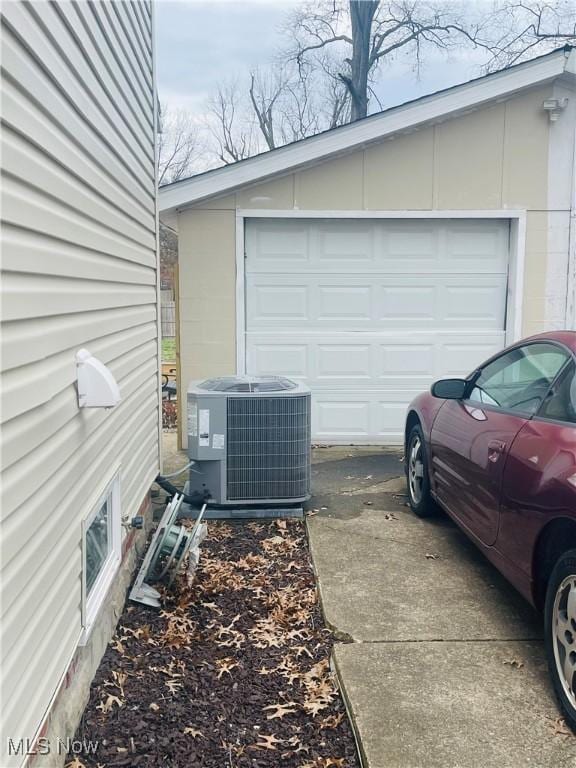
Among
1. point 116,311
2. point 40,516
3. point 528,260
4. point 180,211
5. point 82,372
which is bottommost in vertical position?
point 40,516

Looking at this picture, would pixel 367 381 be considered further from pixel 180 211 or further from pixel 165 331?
pixel 165 331

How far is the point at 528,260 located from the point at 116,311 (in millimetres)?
5339

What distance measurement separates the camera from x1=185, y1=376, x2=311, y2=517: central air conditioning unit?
5.21 meters

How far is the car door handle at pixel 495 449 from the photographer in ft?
11.8

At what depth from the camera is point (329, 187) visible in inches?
296

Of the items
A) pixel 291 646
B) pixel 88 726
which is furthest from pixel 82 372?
pixel 291 646

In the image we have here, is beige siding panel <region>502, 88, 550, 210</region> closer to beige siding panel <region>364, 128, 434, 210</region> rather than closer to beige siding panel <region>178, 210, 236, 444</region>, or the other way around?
beige siding panel <region>364, 128, 434, 210</region>

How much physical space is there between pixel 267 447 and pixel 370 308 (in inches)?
120

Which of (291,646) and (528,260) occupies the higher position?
(528,260)

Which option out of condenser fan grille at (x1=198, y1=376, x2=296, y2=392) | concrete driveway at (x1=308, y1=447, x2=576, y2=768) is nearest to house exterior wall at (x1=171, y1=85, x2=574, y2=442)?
condenser fan grille at (x1=198, y1=376, x2=296, y2=392)

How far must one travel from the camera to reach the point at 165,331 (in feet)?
63.6

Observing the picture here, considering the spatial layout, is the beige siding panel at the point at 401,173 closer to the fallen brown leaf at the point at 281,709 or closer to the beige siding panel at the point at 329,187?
the beige siding panel at the point at 329,187

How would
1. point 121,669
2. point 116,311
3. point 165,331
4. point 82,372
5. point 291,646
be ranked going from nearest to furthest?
point 82,372
point 121,669
point 291,646
point 116,311
point 165,331

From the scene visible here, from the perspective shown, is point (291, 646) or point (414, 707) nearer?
point (414, 707)
